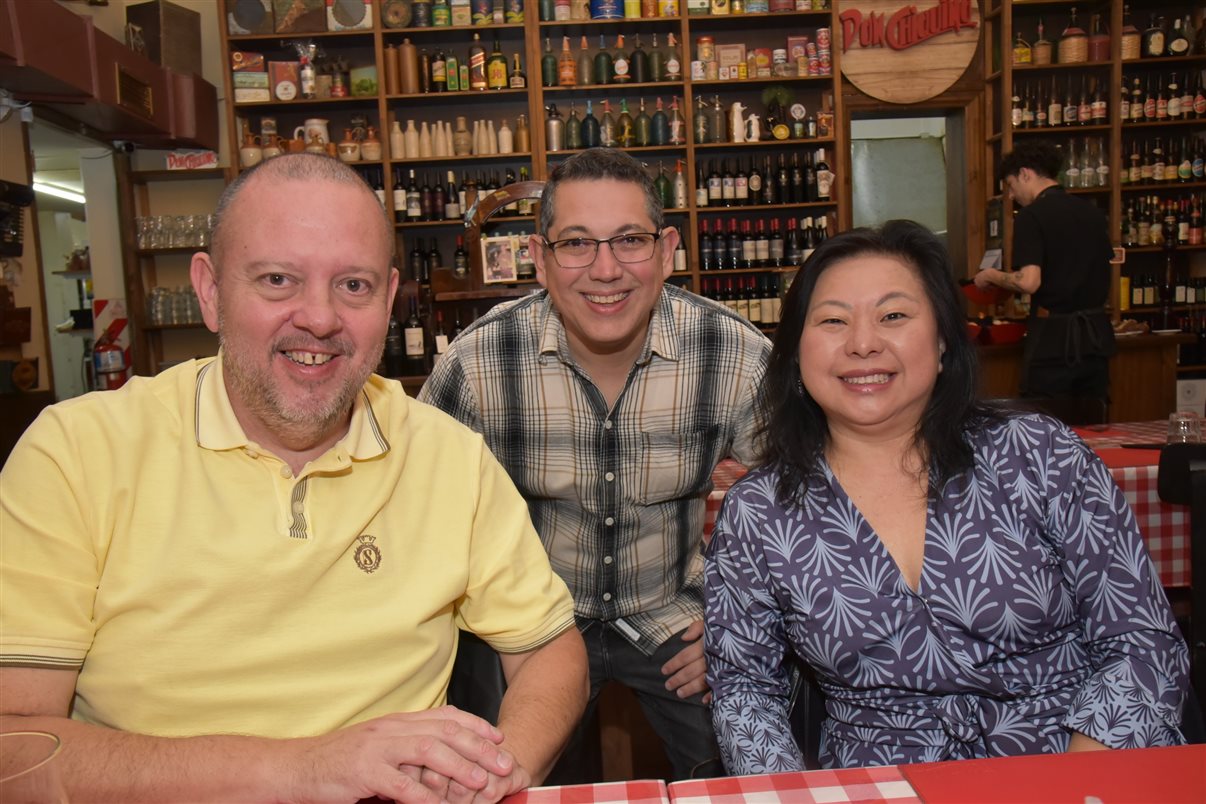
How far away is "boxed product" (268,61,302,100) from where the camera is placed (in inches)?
239

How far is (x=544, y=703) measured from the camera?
1359 millimetres

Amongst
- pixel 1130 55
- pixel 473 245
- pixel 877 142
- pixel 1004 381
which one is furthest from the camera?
pixel 877 142

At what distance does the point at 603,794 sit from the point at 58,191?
11106 mm

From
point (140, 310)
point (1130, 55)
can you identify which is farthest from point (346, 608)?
point (1130, 55)

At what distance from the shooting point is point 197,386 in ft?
4.51

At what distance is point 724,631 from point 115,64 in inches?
199

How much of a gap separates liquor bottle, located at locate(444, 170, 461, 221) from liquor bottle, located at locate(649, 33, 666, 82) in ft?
4.92

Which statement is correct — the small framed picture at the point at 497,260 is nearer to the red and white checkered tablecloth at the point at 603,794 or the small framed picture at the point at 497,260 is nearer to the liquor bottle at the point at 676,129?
the liquor bottle at the point at 676,129

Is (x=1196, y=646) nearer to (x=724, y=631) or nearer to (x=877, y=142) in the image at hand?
(x=724, y=631)

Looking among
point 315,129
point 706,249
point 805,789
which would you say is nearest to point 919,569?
point 805,789

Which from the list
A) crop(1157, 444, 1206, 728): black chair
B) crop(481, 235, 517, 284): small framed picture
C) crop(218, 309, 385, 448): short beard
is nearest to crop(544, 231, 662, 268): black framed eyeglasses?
crop(218, 309, 385, 448): short beard

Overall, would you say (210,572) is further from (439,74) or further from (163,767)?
(439,74)

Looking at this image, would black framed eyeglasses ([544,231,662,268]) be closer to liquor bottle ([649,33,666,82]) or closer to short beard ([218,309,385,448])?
short beard ([218,309,385,448])

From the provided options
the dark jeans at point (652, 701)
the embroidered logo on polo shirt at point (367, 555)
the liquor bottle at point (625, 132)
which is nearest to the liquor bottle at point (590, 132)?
the liquor bottle at point (625, 132)
